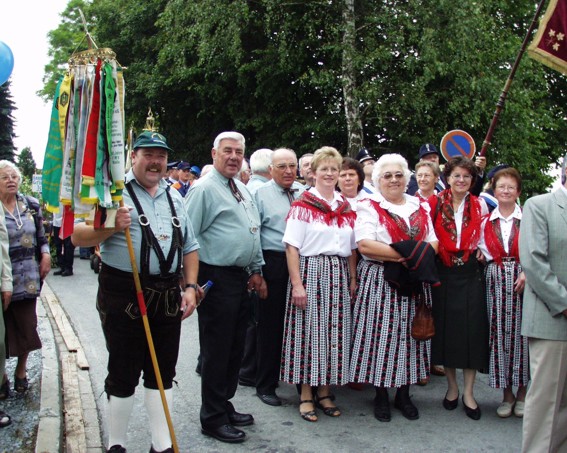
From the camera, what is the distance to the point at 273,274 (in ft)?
17.5

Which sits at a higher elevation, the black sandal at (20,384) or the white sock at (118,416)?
the white sock at (118,416)

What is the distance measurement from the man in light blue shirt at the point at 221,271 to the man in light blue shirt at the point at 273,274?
624mm

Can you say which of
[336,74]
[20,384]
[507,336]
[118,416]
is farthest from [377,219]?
[336,74]

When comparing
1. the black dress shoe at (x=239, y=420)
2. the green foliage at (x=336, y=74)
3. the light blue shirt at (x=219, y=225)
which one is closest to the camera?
the light blue shirt at (x=219, y=225)

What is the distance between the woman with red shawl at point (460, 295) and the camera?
5.14 meters

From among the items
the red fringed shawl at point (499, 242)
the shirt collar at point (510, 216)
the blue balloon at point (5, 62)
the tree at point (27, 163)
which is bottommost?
the red fringed shawl at point (499, 242)

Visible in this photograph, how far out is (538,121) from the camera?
17.9 metres

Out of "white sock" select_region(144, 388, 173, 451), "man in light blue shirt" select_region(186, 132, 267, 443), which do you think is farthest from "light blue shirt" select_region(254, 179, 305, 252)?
"white sock" select_region(144, 388, 173, 451)

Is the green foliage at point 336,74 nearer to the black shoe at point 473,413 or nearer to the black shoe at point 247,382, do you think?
the black shoe at point 247,382

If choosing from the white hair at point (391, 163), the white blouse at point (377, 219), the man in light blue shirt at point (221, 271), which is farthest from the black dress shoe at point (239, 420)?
the white hair at point (391, 163)

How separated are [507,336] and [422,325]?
2.56 feet

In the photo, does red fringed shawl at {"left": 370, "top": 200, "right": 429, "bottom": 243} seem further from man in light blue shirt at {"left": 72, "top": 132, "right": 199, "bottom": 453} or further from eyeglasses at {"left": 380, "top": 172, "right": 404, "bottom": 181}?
man in light blue shirt at {"left": 72, "top": 132, "right": 199, "bottom": 453}

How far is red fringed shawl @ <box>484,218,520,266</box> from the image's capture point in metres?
5.12

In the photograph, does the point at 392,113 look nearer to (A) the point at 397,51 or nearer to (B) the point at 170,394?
(A) the point at 397,51
